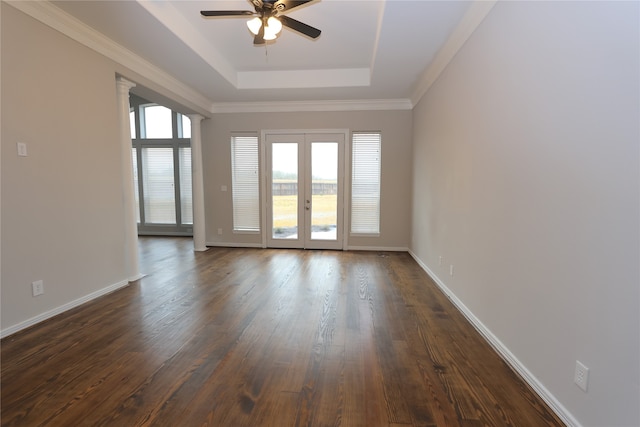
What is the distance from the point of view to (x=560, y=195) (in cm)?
149

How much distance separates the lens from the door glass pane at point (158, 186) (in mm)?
6848

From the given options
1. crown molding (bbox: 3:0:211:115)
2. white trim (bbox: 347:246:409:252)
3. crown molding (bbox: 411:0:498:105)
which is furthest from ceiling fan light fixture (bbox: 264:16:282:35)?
white trim (bbox: 347:246:409:252)

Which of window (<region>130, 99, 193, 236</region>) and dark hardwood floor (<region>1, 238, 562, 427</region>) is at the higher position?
window (<region>130, 99, 193, 236</region>)

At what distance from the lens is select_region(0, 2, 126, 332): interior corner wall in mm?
2301

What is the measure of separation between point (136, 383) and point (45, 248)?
5.82 feet

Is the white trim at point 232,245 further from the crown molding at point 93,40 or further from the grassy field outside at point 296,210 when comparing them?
the crown molding at point 93,40

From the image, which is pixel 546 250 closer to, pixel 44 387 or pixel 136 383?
pixel 136 383

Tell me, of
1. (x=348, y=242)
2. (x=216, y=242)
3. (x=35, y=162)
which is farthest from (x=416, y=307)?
(x=216, y=242)

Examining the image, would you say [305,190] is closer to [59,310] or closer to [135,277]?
[135,277]

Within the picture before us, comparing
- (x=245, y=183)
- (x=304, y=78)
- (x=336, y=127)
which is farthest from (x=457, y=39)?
(x=245, y=183)

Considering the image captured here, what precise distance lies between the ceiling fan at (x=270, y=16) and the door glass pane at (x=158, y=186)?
5.10 meters

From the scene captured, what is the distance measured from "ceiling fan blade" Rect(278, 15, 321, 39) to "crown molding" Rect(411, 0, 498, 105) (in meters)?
1.38

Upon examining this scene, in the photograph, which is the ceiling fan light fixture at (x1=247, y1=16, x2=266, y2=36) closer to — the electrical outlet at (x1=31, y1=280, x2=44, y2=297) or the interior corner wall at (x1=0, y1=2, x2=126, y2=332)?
the interior corner wall at (x1=0, y1=2, x2=126, y2=332)

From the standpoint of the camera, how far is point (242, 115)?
5551 millimetres
